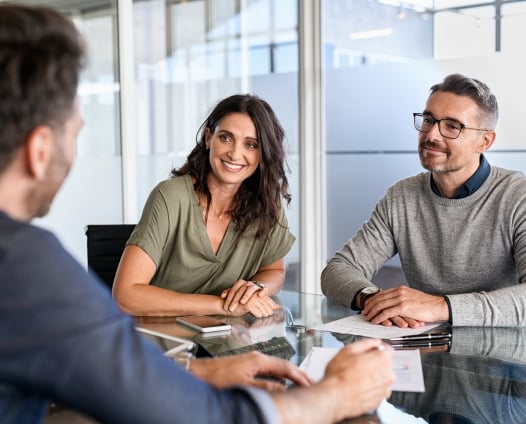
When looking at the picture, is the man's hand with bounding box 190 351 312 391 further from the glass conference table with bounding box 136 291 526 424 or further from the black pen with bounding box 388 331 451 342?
the black pen with bounding box 388 331 451 342

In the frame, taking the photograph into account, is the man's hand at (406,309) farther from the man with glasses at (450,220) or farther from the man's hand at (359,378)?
the man's hand at (359,378)

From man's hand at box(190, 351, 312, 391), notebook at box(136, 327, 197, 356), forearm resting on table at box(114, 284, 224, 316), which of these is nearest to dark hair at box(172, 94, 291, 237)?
forearm resting on table at box(114, 284, 224, 316)

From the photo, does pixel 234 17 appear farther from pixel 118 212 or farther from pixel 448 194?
pixel 448 194

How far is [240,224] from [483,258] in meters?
0.90

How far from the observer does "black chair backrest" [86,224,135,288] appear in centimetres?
306

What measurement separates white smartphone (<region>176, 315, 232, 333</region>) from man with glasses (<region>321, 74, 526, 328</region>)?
19.4 inches

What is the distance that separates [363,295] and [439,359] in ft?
1.85

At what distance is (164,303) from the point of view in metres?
2.32

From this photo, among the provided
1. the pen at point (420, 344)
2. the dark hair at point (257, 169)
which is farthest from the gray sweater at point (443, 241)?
the pen at point (420, 344)

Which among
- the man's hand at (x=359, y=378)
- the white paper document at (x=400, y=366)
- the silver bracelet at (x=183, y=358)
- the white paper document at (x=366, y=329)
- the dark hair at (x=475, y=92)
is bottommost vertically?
the white paper document at (x=366, y=329)

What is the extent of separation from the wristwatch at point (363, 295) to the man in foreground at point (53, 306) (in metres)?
1.31

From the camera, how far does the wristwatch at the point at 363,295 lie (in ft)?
7.77

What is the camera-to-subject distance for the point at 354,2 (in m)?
5.04

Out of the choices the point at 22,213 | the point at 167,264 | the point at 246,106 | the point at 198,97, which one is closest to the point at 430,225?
the point at 246,106
